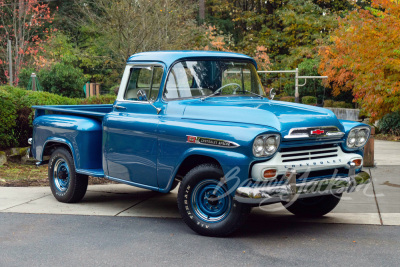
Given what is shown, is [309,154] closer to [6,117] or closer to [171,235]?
[171,235]

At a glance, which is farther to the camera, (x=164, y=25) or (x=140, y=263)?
(x=164, y=25)

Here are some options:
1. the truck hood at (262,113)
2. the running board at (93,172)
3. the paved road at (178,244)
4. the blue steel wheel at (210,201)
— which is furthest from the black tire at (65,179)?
the blue steel wheel at (210,201)

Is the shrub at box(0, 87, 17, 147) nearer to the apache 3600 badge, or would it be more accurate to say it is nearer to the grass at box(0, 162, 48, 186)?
the grass at box(0, 162, 48, 186)

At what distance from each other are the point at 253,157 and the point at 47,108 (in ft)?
12.7

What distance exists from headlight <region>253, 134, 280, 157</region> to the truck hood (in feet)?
0.37

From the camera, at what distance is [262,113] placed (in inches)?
227

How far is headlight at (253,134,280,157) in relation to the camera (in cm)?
544

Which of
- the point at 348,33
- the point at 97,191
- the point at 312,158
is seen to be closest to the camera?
the point at 312,158

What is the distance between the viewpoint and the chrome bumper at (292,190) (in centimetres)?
536

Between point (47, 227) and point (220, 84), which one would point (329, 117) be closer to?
point (220, 84)

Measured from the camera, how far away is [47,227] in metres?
6.45

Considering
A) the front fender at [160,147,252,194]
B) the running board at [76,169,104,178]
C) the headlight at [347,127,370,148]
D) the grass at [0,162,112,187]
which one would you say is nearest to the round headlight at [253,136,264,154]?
the front fender at [160,147,252,194]

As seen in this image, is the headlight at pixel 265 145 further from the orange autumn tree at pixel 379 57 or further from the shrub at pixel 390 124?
the shrub at pixel 390 124

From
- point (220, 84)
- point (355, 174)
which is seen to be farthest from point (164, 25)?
point (355, 174)
